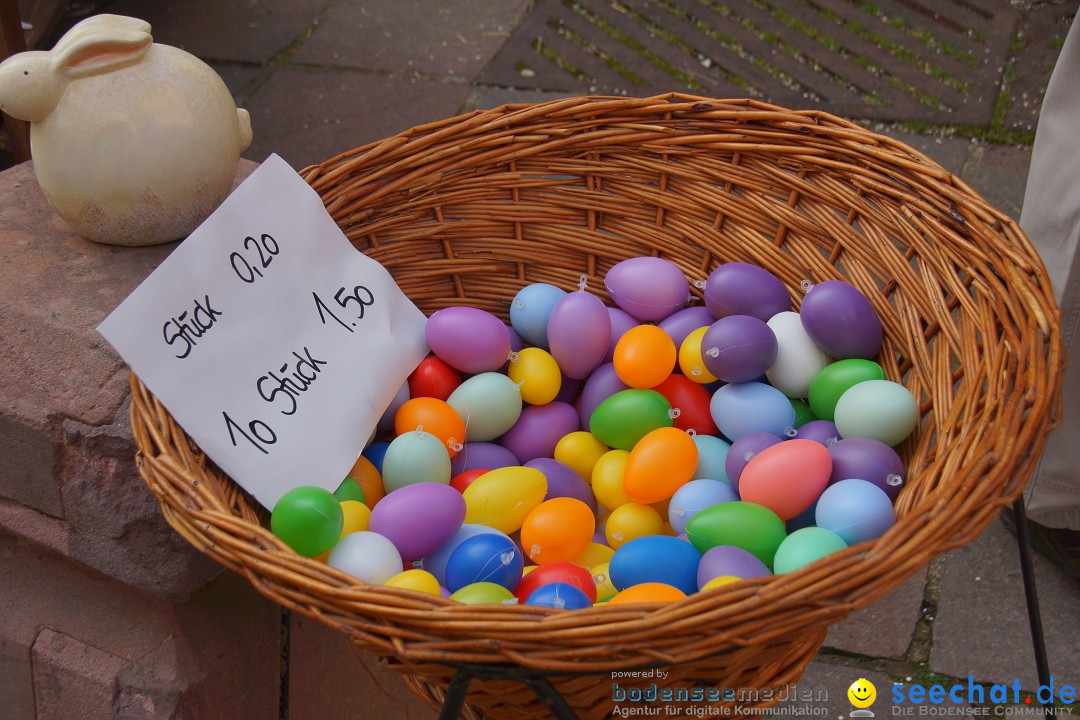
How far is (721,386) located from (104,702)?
90cm

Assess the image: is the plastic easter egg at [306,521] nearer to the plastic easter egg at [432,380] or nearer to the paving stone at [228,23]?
the plastic easter egg at [432,380]

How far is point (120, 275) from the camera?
126 cm

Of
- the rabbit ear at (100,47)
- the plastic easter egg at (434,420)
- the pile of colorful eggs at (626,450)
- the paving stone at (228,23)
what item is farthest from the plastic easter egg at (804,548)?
the paving stone at (228,23)

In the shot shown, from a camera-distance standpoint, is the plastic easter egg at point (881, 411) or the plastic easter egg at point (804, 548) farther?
the plastic easter egg at point (881, 411)

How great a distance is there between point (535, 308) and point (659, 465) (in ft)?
1.07

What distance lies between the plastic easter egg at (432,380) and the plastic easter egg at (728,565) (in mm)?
475

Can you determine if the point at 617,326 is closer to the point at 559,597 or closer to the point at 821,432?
the point at 821,432

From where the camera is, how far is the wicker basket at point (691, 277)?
75 centimetres

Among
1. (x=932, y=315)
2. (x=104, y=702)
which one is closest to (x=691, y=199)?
(x=932, y=315)

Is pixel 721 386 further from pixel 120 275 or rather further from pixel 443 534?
pixel 120 275

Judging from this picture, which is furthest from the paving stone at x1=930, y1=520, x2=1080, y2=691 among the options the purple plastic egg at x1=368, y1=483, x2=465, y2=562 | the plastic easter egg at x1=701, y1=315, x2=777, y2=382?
the purple plastic egg at x1=368, y1=483, x2=465, y2=562

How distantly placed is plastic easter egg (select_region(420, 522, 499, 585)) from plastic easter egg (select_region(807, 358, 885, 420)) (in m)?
0.43

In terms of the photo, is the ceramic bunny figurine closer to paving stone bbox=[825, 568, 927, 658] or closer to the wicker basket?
the wicker basket

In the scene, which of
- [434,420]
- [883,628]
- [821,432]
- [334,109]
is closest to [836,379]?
[821,432]
